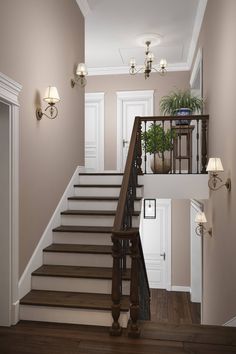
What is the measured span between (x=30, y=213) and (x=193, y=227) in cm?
491

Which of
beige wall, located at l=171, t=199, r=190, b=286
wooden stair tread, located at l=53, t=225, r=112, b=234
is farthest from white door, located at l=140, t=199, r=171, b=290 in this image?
wooden stair tread, located at l=53, t=225, r=112, b=234

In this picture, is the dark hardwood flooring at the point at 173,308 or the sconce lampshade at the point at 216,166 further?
the dark hardwood flooring at the point at 173,308

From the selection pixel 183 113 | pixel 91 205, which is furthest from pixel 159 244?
pixel 91 205

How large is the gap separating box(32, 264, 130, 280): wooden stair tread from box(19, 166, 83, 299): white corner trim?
0.08 metres

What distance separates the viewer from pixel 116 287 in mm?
2615

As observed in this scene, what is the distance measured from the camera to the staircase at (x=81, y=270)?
2.91m

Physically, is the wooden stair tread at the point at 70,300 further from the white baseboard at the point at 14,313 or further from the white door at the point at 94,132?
the white door at the point at 94,132

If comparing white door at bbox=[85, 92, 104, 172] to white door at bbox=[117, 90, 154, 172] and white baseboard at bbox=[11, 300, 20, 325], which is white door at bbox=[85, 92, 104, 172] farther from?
A: white baseboard at bbox=[11, 300, 20, 325]

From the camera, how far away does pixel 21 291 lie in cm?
307

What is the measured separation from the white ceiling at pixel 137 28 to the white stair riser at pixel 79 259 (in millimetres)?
3826

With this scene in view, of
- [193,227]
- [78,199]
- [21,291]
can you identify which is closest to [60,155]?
[78,199]

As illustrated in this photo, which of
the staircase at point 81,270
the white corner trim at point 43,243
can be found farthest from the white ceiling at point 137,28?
the staircase at point 81,270

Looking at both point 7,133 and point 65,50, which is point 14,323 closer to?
point 7,133

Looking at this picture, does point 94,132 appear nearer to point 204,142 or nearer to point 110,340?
point 204,142
